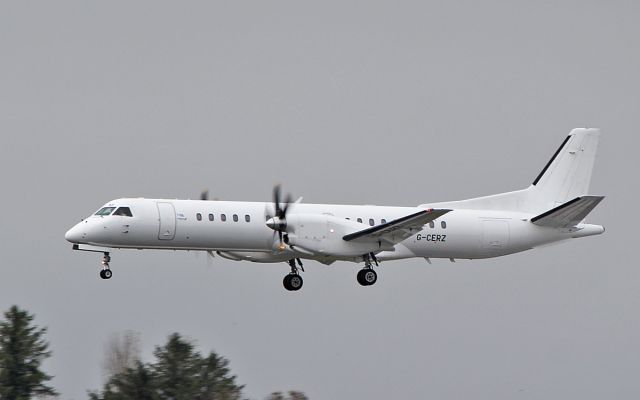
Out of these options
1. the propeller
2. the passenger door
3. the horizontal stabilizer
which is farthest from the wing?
the passenger door

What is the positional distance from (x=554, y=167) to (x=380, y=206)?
6.84 metres

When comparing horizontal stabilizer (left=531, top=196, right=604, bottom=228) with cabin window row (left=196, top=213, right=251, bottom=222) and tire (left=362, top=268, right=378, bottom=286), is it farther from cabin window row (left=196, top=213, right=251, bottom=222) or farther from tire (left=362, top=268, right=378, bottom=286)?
cabin window row (left=196, top=213, right=251, bottom=222)

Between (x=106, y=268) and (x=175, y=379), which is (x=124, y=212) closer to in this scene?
(x=106, y=268)

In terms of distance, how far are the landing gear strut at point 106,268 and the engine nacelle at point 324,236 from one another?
17.3ft

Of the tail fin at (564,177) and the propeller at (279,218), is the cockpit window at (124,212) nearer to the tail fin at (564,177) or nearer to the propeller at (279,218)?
the propeller at (279,218)

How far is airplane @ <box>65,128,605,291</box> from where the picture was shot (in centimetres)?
3397

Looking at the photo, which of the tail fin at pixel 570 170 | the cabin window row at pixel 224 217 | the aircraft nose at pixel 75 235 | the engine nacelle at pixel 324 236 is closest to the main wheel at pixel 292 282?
the engine nacelle at pixel 324 236

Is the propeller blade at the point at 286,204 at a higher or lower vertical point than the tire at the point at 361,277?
higher

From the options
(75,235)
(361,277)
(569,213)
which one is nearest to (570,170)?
(569,213)

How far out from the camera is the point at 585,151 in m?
40.6

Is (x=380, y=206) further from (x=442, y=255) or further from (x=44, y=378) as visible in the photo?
(x=44, y=378)

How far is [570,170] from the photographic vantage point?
40.4 metres

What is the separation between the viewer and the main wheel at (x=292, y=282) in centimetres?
3710

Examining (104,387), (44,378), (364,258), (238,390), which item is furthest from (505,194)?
(44,378)
